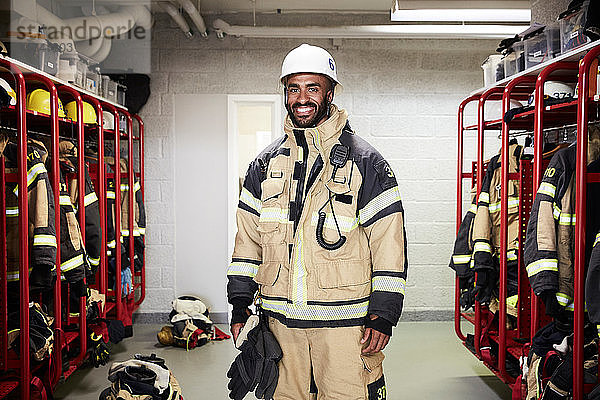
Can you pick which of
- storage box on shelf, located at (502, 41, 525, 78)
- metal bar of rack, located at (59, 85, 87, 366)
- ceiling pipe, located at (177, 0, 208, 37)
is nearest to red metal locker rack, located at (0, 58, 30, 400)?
metal bar of rack, located at (59, 85, 87, 366)

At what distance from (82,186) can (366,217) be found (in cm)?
222

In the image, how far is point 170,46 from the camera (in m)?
6.12

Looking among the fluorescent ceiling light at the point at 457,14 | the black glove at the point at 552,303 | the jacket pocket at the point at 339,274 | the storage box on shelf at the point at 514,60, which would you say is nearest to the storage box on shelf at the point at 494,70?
the storage box on shelf at the point at 514,60

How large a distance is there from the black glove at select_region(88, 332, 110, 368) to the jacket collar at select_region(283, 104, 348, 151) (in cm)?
240

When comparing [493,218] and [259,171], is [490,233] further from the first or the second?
[259,171]

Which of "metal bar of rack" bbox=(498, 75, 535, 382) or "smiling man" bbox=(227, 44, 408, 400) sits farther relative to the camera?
"metal bar of rack" bbox=(498, 75, 535, 382)

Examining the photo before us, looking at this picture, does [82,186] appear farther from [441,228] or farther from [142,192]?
[441,228]

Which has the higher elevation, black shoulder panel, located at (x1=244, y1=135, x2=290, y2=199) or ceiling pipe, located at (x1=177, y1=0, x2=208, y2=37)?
ceiling pipe, located at (x1=177, y1=0, x2=208, y2=37)

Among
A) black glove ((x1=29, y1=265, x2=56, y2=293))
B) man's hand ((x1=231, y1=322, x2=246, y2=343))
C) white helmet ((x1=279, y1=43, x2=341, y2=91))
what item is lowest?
man's hand ((x1=231, y1=322, x2=246, y2=343))

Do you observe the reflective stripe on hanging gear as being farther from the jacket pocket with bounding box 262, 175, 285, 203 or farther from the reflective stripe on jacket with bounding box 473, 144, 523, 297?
the reflective stripe on jacket with bounding box 473, 144, 523, 297

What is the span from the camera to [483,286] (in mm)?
4027

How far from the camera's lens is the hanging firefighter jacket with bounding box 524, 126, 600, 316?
9.48 ft

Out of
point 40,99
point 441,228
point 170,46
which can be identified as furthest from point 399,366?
point 170,46

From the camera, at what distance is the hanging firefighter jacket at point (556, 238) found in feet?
9.48
